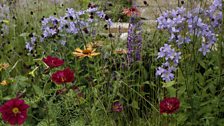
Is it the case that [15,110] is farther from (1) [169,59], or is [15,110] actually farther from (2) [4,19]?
(2) [4,19]

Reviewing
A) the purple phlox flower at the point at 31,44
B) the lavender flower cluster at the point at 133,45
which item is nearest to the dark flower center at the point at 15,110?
the lavender flower cluster at the point at 133,45

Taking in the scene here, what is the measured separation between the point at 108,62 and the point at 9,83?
30.4 inches

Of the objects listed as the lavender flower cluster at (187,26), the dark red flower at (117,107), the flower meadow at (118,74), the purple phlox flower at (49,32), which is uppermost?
the lavender flower cluster at (187,26)

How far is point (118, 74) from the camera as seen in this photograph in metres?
3.11

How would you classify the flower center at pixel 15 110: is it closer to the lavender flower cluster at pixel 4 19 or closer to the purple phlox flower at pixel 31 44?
the purple phlox flower at pixel 31 44

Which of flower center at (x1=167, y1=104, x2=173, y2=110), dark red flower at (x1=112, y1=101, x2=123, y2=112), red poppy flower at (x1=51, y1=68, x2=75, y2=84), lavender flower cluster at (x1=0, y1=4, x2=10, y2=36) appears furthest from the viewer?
lavender flower cluster at (x1=0, y1=4, x2=10, y2=36)

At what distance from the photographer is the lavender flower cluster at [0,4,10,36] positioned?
4.43m

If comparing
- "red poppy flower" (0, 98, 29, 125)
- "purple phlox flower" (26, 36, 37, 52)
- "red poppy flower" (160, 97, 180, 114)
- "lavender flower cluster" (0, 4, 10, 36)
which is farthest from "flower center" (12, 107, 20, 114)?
"lavender flower cluster" (0, 4, 10, 36)

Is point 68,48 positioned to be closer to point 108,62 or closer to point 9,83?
point 108,62

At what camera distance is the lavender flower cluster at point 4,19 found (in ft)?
14.5

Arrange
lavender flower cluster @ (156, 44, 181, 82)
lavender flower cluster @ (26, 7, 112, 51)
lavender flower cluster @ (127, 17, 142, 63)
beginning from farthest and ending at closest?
lavender flower cluster @ (26, 7, 112, 51), lavender flower cluster @ (127, 17, 142, 63), lavender flower cluster @ (156, 44, 181, 82)

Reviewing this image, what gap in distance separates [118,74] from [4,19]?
7.06ft

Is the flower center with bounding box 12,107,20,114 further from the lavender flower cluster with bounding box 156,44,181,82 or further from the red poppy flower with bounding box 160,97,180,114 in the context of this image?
the lavender flower cluster with bounding box 156,44,181,82

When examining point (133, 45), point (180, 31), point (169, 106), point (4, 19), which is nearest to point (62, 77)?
point (169, 106)
